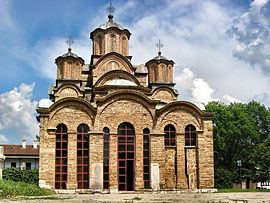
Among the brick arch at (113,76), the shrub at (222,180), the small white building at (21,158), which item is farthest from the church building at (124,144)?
the small white building at (21,158)

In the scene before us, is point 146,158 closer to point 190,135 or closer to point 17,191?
point 190,135

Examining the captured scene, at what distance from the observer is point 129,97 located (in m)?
20.6

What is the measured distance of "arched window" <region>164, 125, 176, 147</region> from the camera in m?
20.7

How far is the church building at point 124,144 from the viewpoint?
63.8 feet

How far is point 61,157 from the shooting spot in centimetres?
1956

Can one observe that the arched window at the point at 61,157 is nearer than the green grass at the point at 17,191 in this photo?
No

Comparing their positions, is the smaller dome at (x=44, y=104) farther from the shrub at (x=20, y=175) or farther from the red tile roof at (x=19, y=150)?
the red tile roof at (x=19, y=150)

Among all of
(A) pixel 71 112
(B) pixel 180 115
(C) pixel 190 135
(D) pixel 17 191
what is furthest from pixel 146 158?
(D) pixel 17 191

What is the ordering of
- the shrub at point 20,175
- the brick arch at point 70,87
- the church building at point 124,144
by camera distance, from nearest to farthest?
the church building at point 124,144
the shrub at point 20,175
the brick arch at point 70,87

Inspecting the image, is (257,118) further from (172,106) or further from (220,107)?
(172,106)

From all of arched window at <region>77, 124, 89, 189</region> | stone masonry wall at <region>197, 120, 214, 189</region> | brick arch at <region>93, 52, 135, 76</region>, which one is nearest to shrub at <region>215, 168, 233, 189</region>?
stone masonry wall at <region>197, 120, 214, 189</region>

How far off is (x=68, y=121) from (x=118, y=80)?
5.78m

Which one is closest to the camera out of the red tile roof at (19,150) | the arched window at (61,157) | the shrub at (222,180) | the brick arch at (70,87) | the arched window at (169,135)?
the arched window at (61,157)

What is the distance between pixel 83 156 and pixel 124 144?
2628 mm
